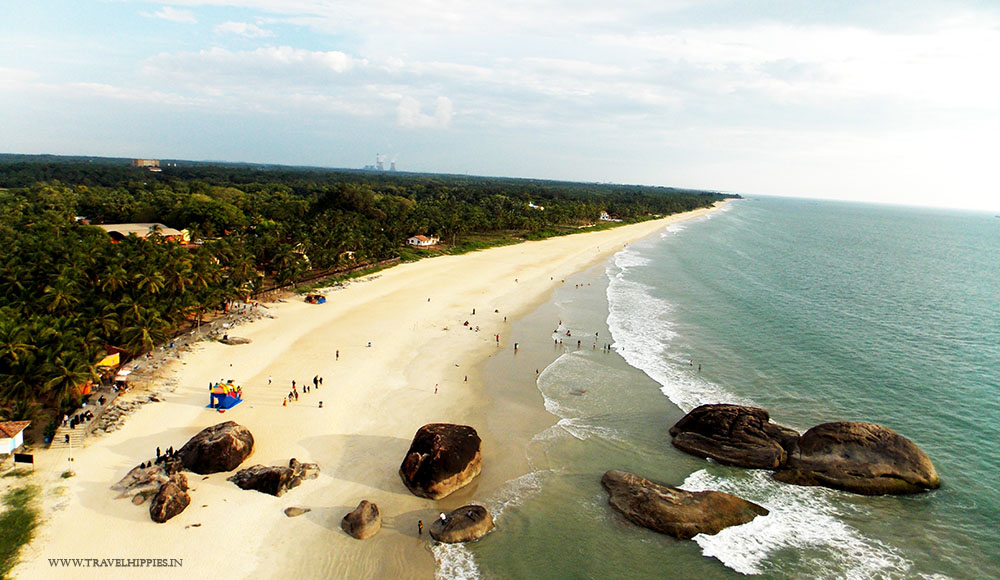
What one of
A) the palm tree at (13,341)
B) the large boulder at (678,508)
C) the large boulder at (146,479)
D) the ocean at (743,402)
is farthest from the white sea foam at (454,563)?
the palm tree at (13,341)

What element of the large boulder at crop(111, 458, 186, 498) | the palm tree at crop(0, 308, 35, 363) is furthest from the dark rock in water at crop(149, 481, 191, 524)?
the palm tree at crop(0, 308, 35, 363)

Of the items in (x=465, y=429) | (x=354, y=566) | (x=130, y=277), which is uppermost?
(x=130, y=277)

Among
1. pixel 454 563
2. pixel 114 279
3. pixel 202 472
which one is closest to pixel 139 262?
pixel 114 279

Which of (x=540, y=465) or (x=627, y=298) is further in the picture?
(x=627, y=298)

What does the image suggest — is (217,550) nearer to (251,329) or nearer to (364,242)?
(251,329)

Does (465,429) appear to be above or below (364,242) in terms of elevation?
below

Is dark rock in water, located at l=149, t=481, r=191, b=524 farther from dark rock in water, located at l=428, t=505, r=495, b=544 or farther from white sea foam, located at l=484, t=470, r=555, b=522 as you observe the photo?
white sea foam, located at l=484, t=470, r=555, b=522

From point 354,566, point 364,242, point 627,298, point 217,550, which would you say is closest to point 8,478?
point 217,550
